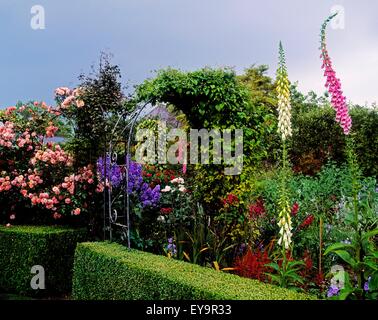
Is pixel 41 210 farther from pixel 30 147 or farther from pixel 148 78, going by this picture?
pixel 148 78

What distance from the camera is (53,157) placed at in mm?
7875

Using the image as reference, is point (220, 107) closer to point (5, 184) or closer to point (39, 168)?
point (39, 168)

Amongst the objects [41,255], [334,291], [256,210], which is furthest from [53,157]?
[334,291]

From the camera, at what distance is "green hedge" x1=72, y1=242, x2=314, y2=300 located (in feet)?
13.2

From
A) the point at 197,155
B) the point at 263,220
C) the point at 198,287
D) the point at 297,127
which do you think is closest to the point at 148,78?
the point at 197,155

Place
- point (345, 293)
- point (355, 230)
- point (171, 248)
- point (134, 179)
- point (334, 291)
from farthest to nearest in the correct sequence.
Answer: point (134, 179) < point (171, 248) < point (334, 291) < point (355, 230) < point (345, 293)

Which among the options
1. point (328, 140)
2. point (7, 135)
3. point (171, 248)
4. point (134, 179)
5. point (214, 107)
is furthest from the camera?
point (328, 140)

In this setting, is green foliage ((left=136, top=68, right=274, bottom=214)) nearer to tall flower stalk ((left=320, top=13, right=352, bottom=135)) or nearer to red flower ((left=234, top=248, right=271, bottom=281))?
red flower ((left=234, top=248, right=271, bottom=281))

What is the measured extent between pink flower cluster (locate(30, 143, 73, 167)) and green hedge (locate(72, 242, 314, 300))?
1634 millimetres

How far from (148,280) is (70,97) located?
393 centimetres

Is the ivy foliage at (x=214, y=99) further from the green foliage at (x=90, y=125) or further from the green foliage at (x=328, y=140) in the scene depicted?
the green foliage at (x=328, y=140)

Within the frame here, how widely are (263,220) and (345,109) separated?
3.51 metres
